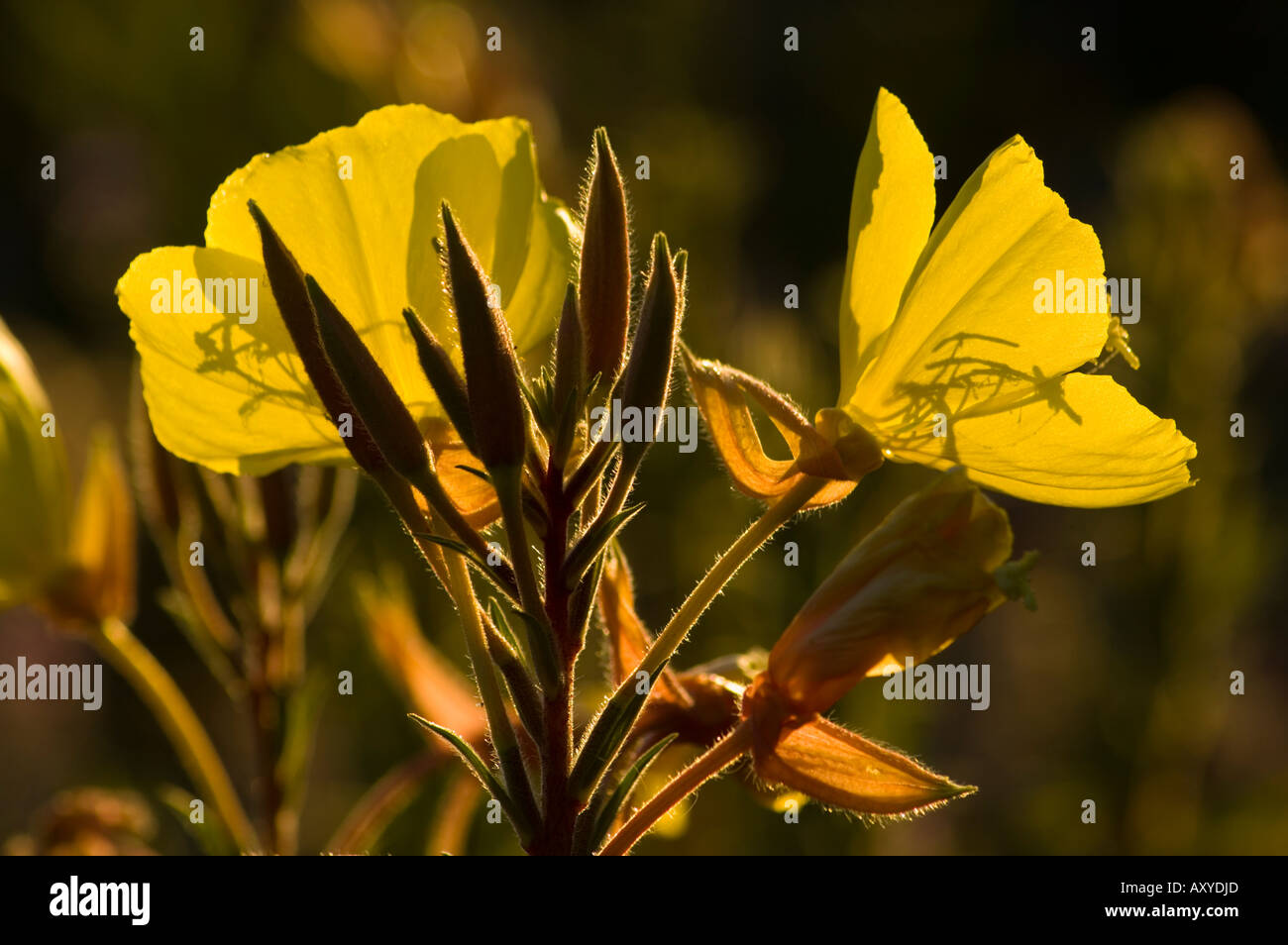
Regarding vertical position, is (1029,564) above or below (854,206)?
below

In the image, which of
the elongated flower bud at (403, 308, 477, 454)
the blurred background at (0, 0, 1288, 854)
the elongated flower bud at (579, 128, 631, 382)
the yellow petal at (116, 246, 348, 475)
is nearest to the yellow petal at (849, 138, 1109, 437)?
the elongated flower bud at (579, 128, 631, 382)

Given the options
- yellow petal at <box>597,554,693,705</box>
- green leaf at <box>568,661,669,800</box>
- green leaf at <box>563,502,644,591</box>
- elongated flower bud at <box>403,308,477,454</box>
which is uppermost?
elongated flower bud at <box>403,308,477,454</box>

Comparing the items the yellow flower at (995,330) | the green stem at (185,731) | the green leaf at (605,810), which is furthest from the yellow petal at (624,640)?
the green stem at (185,731)

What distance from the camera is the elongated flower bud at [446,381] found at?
2.49ft

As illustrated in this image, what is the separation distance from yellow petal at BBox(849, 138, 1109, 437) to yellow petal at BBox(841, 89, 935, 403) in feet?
0.05

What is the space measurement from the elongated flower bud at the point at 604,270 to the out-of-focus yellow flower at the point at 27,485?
2.37 ft

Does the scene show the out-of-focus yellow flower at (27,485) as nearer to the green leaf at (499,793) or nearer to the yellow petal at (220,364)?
the yellow petal at (220,364)

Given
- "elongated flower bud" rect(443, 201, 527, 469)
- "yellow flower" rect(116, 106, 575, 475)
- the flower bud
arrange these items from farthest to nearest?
the flower bud, "yellow flower" rect(116, 106, 575, 475), "elongated flower bud" rect(443, 201, 527, 469)

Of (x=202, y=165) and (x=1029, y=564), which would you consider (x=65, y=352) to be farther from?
(x=1029, y=564)

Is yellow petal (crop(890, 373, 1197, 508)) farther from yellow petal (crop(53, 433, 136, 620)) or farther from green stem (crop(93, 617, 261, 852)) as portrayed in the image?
yellow petal (crop(53, 433, 136, 620))

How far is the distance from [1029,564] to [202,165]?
12.8 ft

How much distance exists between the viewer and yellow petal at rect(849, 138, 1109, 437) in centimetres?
92
